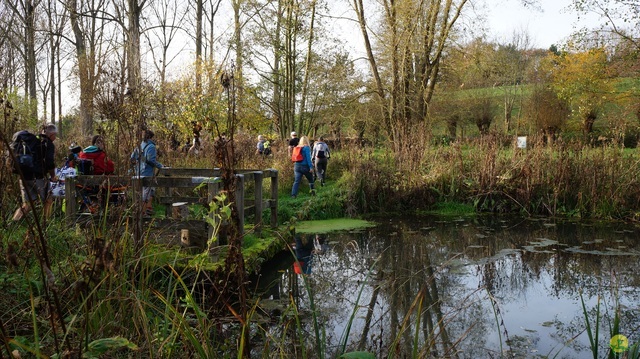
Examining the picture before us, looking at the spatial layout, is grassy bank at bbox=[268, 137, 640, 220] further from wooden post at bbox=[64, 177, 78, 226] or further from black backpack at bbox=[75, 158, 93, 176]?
wooden post at bbox=[64, 177, 78, 226]

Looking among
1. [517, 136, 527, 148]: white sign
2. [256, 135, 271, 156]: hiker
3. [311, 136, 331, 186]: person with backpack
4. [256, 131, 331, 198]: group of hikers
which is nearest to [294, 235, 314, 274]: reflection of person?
[256, 131, 331, 198]: group of hikers

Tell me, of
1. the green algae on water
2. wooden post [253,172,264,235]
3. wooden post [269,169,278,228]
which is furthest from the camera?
the green algae on water

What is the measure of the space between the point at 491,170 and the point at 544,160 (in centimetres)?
117

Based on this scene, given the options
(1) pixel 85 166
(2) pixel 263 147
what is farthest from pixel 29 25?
(1) pixel 85 166

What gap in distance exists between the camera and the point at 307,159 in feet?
43.5

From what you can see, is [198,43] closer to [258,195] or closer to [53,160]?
[53,160]

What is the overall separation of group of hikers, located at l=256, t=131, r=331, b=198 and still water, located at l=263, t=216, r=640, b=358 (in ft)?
10.1

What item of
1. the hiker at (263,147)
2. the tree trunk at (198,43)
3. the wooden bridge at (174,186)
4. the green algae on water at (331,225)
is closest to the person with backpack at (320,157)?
the hiker at (263,147)

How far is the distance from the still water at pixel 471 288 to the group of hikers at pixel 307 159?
122 inches

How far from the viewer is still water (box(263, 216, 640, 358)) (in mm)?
4438

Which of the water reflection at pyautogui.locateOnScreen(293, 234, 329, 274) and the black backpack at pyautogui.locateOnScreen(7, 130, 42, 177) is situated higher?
the black backpack at pyautogui.locateOnScreen(7, 130, 42, 177)

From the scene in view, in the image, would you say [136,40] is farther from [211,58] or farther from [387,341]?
[387,341]

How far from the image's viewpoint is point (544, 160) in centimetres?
1243

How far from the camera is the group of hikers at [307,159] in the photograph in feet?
43.5
